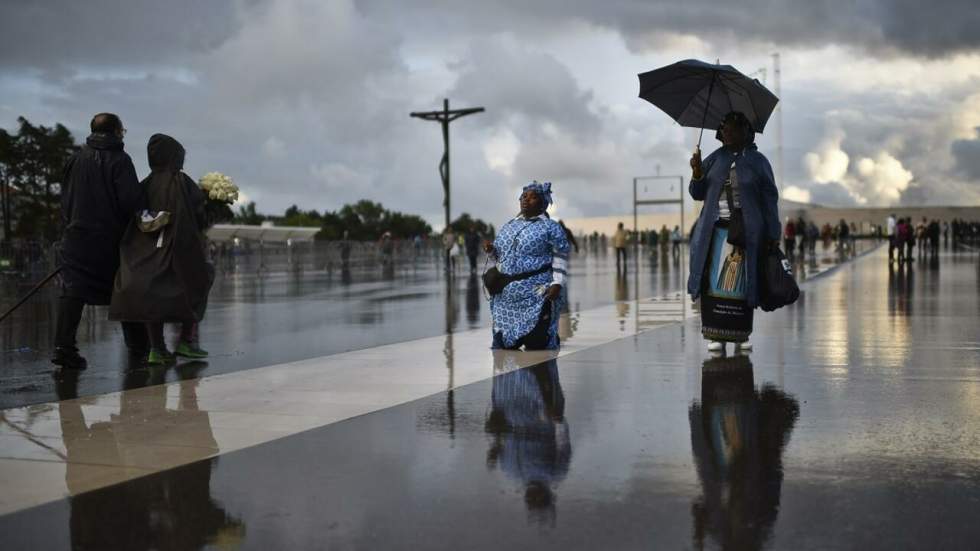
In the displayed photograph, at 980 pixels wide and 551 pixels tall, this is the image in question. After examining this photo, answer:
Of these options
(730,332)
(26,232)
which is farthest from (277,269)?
(730,332)

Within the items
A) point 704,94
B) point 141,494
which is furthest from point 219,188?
point 141,494

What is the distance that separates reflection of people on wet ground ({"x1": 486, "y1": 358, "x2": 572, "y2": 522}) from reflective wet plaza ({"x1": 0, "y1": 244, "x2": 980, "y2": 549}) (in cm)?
2

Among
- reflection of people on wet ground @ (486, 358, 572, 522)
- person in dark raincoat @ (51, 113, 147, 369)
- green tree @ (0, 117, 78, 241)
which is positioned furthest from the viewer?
green tree @ (0, 117, 78, 241)

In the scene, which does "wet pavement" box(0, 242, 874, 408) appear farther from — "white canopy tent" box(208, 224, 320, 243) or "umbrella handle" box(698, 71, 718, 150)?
"white canopy tent" box(208, 224, 320, 243)

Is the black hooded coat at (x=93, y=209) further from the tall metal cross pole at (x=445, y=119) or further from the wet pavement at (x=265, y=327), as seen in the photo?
the tall metal cross pole at (x=445, y=119)

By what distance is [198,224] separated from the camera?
9172 mm

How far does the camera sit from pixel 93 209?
8859 millimetres

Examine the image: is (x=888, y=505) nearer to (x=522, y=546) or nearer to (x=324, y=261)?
(x=522, y=546)

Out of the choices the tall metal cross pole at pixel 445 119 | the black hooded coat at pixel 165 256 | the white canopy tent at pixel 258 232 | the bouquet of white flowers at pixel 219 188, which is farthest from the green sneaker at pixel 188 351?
the white canopy tent at pixel 258 232

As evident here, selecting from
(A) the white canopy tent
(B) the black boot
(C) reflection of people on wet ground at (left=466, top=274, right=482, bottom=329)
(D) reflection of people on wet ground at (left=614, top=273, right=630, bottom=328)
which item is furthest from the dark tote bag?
(A) the white canopy tent

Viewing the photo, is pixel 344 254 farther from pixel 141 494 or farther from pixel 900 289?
pixel 141 494

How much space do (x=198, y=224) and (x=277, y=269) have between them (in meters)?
34.0

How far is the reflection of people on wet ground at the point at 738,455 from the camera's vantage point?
12.9ft

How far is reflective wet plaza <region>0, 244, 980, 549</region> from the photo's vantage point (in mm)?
3941
